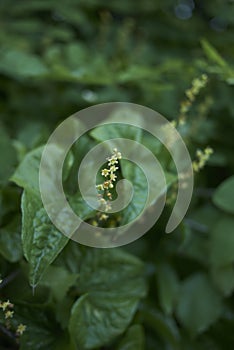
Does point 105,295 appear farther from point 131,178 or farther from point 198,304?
point 198,304

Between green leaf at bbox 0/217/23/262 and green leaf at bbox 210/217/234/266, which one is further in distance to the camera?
green leaf at bbox 210/217/234/266

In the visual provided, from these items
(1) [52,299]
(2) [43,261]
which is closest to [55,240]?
(2) [43,261]

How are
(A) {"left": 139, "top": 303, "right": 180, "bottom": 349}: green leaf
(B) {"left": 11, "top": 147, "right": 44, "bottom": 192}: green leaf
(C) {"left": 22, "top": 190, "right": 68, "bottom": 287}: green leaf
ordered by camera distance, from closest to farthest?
Result: (C) {"left": 22, "top": 190, "right": 68, "bottom": 287}: green leaf → (B) {"left": 11, "top": 147, "right": 44, "bottom": 192}: green leaf → (A) {"left": 139, "top": 303, "right": 180, "bottom": 349}: green leaf

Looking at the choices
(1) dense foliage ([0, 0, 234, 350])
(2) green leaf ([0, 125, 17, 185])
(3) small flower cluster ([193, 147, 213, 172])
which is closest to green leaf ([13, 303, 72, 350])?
(1) dense foliage ([0, 0, 234, 350])

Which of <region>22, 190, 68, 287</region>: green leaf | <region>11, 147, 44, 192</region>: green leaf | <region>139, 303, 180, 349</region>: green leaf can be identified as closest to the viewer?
<region>22, 190, 68, 287</region>: green leaf

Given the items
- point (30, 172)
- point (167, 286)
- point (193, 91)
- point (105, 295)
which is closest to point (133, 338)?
point (105, 295)

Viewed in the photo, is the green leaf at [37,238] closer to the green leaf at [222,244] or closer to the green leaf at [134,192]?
the green leaf at [134,192]

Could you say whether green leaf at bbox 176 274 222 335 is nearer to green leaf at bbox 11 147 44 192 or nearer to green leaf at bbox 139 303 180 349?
green leaf at bbox 139 303 180 349
